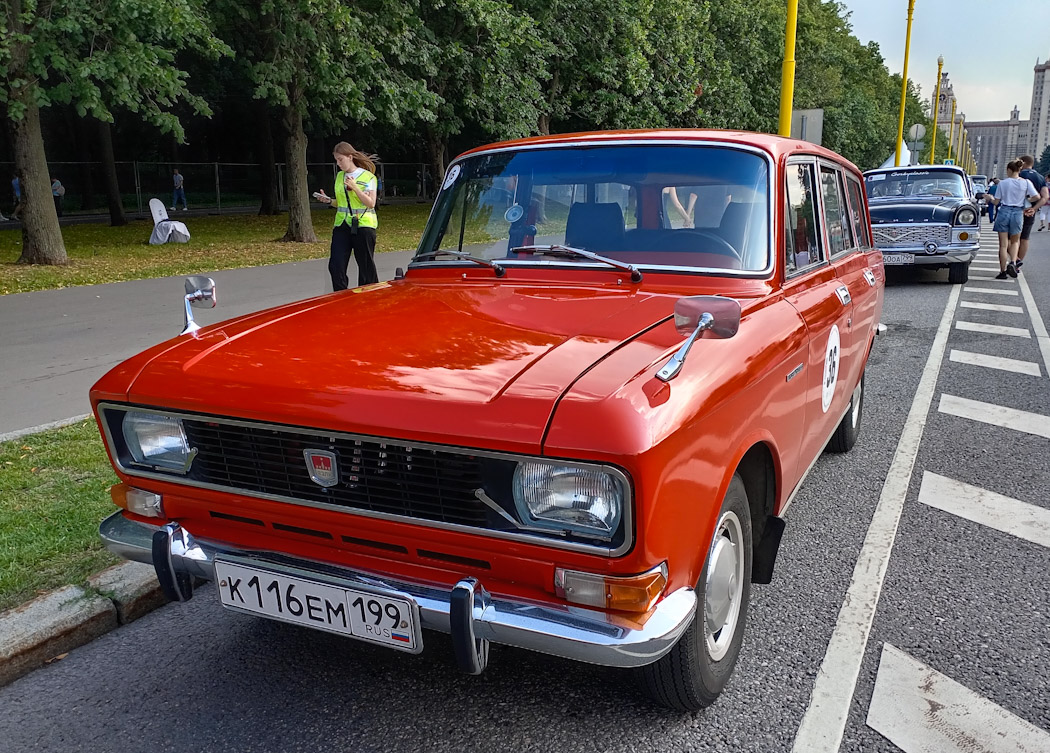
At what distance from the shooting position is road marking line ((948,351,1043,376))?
7734 mm

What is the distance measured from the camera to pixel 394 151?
4625 centimetres

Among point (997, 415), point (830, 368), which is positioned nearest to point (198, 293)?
point (830, 368)

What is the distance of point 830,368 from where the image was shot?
3.84 metres

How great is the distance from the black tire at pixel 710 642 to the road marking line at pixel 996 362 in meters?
6.07

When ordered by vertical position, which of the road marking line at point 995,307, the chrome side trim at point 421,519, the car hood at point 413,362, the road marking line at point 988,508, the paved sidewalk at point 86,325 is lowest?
the road marking line at point 995,307

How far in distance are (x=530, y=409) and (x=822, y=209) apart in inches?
99.4

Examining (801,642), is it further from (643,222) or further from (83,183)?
(83,183)

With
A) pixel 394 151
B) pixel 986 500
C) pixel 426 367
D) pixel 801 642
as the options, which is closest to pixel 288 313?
pixel 426 367

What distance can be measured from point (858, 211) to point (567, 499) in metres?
3.86

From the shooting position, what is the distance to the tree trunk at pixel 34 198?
14.2m

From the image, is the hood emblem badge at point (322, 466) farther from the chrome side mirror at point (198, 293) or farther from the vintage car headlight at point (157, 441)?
the chrome side mirror at point (198, 293)

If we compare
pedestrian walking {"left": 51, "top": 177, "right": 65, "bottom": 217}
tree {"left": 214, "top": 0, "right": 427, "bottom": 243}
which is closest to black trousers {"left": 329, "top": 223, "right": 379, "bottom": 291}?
tree {"left": 214, "top": 0, "right": 427, "bottom": 243}

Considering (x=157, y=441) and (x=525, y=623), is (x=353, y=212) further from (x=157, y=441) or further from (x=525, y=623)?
(x=525, y=623)

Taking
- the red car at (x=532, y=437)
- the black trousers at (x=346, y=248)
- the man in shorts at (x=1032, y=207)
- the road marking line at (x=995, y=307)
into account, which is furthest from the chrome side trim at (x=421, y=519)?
the man in shorts at (x=1032, y=207)
